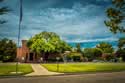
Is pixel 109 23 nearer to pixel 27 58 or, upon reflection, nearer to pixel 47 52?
pixel 47 52

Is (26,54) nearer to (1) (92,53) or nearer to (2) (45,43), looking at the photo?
(2) (45,43)

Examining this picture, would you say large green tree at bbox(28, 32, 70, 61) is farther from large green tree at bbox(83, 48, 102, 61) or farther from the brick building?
large green tree at bbox(83, 48, 102, 61)

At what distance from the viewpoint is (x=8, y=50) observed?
74.8 meters

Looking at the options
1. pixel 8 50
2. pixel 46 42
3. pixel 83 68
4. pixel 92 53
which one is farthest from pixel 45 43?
pixel 83 68

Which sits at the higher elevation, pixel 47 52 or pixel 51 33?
pixel 51 33

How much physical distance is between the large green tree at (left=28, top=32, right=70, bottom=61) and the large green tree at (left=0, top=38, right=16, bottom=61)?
606 cm

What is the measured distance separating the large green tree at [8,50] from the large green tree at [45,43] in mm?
6063

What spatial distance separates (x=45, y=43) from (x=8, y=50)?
11.4 m

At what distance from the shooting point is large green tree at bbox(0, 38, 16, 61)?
234 ft

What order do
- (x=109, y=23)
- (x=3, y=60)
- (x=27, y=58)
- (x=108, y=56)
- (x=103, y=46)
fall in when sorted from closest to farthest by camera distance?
1. (x=109, y=23)
2. (x=3, y=60)
3. (x=27, y=58)
4. (x=108, y=56)
5. (x=103, y=46)

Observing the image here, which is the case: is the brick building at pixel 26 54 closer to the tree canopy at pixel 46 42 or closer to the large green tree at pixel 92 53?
the tree canopy at pixel 46 42

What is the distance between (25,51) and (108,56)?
33577 millimetres

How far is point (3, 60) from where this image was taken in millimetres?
73000

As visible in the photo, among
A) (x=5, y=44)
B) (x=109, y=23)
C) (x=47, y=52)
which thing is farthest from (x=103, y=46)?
(x=109, y=23)
